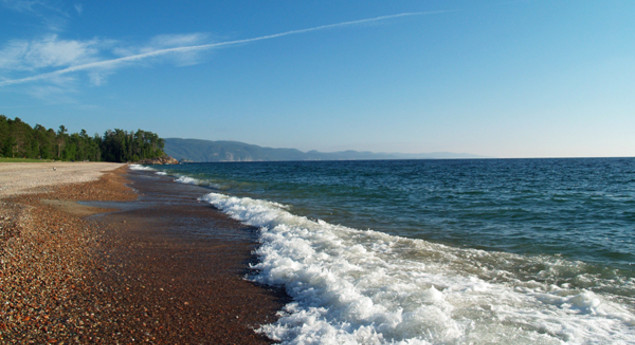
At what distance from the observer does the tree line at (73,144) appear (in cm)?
7838

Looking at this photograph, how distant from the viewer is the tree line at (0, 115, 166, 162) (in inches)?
3086

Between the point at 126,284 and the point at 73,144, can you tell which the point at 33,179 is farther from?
the point at 73,144

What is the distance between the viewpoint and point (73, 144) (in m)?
112

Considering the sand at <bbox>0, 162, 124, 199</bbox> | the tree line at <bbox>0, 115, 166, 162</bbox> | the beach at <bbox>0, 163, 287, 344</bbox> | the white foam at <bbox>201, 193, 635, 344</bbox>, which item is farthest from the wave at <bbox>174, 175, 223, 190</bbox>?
the tree line at <bbox>0, 115, 166, 162</bbox>

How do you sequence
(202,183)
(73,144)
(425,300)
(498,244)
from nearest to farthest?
(425,300) → (498,244) → (202,183) → (73,144)

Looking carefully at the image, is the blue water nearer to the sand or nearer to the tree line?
the sand

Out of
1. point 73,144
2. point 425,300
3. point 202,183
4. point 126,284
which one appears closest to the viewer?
point 425,300

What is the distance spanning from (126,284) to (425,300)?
5.18 m

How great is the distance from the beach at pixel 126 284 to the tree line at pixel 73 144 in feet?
286

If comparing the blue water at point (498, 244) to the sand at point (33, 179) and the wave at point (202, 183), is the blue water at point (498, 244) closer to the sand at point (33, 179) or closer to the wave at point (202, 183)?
the sand at point (33, 179)

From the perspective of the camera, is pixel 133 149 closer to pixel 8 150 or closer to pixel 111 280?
pixel 8 150

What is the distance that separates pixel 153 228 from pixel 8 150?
93.0 meters

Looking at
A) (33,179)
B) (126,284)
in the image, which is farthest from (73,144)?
(126,284)

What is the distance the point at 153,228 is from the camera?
446 inches
